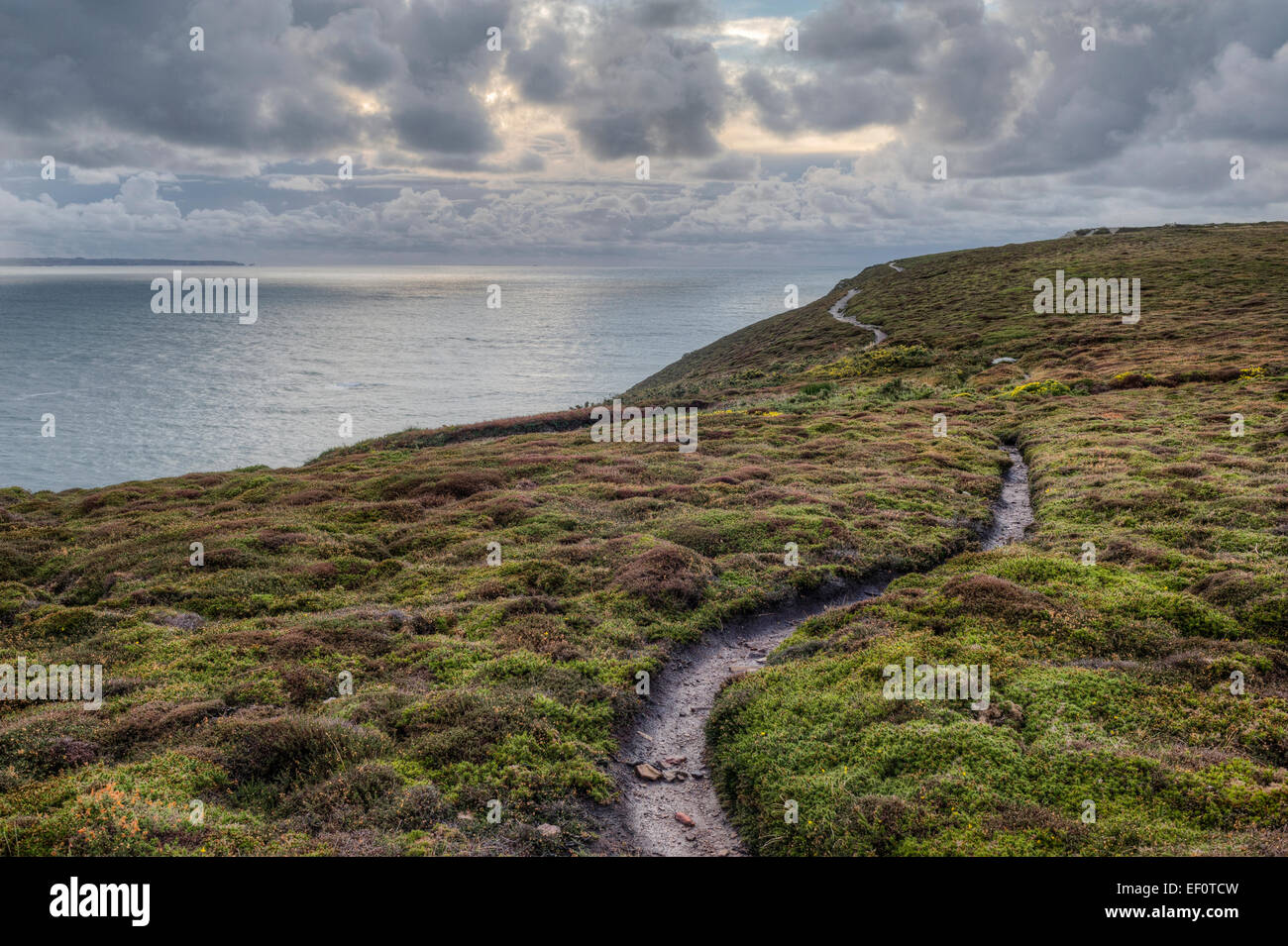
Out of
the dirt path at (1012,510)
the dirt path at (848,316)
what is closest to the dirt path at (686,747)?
the dirt path at (1012,510)

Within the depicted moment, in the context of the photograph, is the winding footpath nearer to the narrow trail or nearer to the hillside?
the hillside

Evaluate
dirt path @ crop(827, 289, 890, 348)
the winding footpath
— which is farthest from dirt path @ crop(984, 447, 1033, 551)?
dirt path @ crop(827, 289, 890, 348)

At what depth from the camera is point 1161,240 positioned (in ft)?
460

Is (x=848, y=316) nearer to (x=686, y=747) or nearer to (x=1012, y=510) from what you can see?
(x=1012, y=510)

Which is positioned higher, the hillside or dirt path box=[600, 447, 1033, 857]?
the hillside

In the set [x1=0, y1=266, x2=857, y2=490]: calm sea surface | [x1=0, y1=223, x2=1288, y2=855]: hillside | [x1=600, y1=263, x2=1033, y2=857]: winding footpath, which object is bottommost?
[x1=600, y1=263, x2=1033, y2=857]: winding footpath

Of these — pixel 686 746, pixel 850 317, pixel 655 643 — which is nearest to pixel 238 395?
pixel 850 317

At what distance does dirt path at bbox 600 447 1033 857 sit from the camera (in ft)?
42.0

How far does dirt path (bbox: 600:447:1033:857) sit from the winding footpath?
0.02 m

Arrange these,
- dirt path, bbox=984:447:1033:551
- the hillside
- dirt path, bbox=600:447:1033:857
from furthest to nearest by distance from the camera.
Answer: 1. dirt path, bbox=984:447:1033:551
2. dirt path, bbox=600:447:1033:857
3. the hillside

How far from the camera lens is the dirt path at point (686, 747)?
12.8 meters
